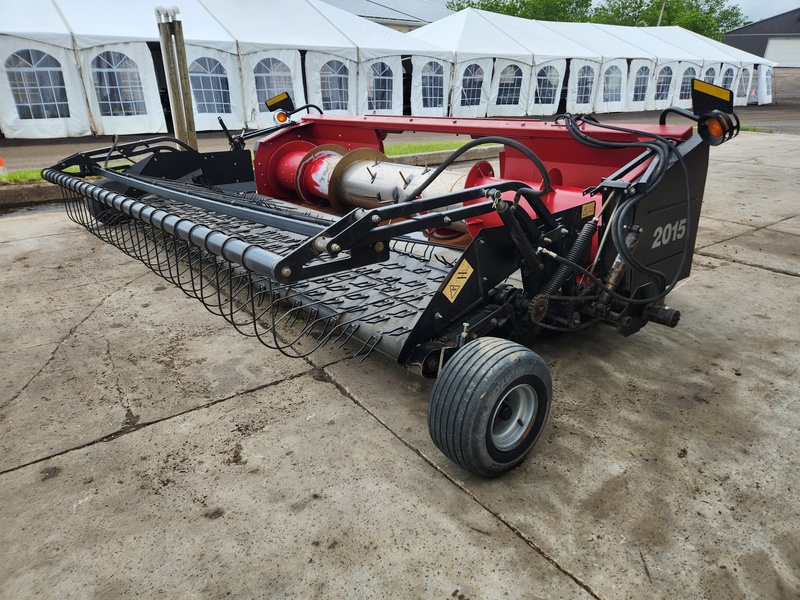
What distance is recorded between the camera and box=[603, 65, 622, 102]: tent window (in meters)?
20.6

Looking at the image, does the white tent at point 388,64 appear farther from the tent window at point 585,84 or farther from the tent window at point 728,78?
the tent window at point 728,78

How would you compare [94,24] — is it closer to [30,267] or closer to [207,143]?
[207,143]

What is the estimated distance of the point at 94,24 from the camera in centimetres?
1212

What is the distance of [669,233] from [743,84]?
2764cm

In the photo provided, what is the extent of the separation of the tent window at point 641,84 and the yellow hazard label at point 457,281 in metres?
22.2

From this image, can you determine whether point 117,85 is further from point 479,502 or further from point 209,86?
point 479,502

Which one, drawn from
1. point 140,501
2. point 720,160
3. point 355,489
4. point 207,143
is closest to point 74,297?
point 140,501

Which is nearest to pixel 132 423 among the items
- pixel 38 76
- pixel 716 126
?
pixel 716 126

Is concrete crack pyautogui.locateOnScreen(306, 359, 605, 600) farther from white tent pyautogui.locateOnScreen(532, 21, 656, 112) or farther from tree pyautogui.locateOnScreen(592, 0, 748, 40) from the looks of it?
tree pyautogui.locateOnScreen(592, 0, 748, 40)

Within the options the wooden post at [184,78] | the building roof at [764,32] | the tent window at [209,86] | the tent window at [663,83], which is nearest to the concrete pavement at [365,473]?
the wooden post at [184,78]

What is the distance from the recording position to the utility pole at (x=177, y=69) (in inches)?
271

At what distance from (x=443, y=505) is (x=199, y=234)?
1517mm

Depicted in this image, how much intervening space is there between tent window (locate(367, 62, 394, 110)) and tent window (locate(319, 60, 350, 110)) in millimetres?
725

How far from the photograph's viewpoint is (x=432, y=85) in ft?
56.0
